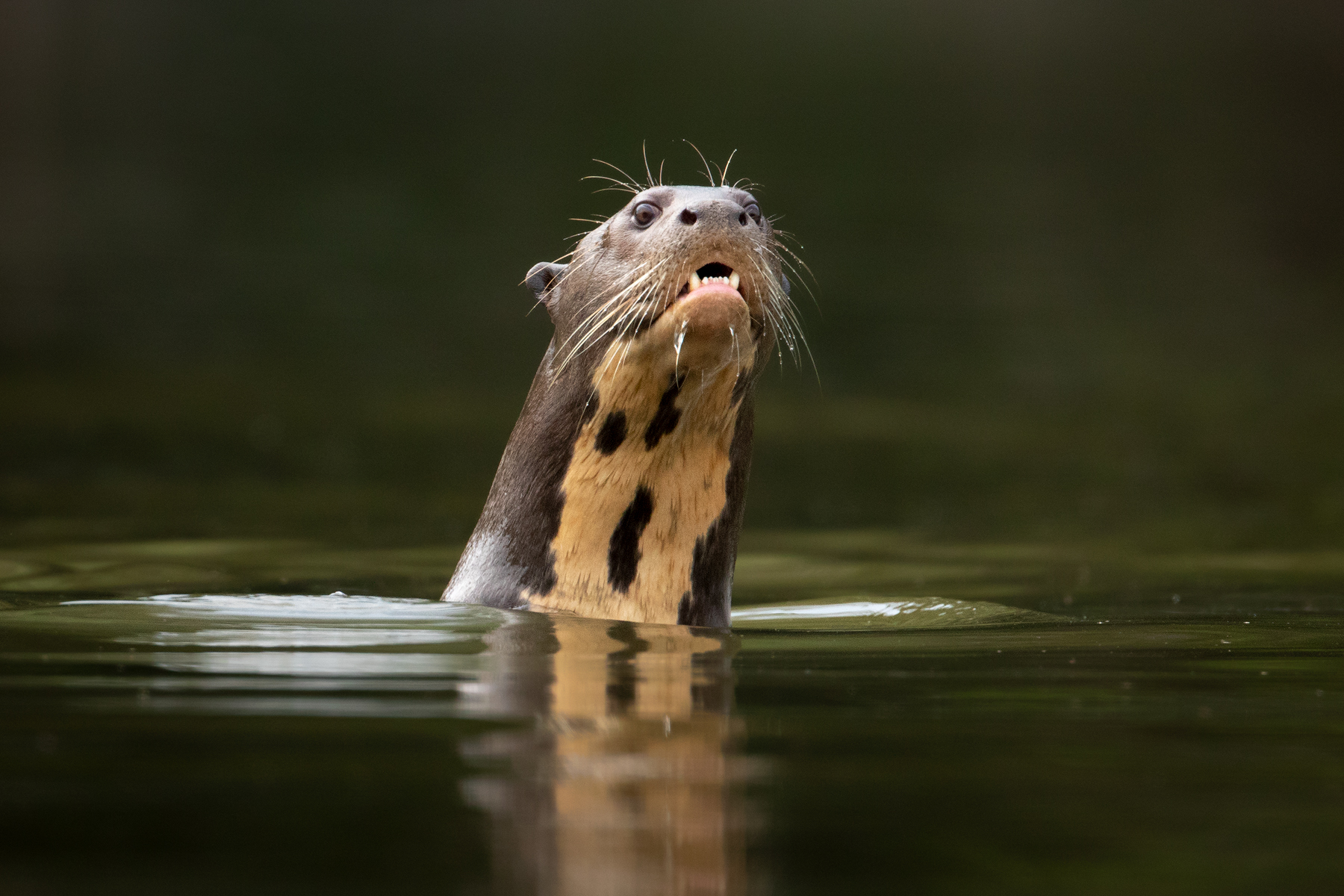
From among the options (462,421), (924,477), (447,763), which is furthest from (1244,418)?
(447,763)

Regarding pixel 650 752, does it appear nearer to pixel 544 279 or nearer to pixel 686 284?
pixel 686 284

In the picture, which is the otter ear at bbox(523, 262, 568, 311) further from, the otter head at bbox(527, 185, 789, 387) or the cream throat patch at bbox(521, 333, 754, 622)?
the cream throat patch at bbox(521, 333, 754, 622)

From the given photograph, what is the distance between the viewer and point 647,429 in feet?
19.8

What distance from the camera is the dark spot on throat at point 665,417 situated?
5.97 meters

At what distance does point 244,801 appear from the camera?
308 centimetres

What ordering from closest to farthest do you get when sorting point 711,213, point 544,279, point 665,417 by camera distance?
point 711,213, point 665,417, point 544,279

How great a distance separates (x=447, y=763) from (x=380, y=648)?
1.62 m

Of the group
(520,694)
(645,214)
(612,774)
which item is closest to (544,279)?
(645,214)

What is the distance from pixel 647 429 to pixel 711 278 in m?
0.53

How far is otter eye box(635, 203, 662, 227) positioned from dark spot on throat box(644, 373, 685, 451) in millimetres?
496

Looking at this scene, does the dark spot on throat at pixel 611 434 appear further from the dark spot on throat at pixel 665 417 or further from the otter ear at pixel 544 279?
the otter ear at pixel 544 279

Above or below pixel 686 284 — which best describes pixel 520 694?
below

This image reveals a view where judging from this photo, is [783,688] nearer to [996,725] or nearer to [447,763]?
[996,725]

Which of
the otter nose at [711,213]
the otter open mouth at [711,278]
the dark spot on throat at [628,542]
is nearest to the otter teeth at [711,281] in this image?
the otter open mouth at [711,278]
